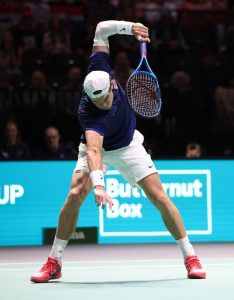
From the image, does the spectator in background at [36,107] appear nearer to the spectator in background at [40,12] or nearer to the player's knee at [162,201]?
the spectator in background at [40,12]

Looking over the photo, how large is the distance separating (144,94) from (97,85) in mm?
612

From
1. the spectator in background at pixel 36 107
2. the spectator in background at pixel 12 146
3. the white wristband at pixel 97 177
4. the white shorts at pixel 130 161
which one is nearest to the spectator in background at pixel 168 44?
the spectator in background at pixel 36 107

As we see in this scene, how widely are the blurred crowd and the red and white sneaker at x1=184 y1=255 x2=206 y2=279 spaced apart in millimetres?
3921

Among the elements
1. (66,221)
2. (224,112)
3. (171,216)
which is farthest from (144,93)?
(224,112)

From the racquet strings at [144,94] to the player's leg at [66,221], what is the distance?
701 millimetres

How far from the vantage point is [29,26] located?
1327 cm

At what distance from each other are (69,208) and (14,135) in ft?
13.2

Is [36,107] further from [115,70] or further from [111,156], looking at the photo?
[111,156]

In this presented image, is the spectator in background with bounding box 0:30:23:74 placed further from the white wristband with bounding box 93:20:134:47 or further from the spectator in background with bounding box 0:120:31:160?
the white wristband with bounding box 93:20:134:47

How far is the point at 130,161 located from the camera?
22.3 feet

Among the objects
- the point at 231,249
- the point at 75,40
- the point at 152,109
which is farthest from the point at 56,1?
the point at 152,109

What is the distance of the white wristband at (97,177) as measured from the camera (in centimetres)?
617

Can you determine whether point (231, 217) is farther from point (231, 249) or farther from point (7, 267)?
point (7, 267)

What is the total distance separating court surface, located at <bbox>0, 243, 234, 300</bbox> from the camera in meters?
5.99
